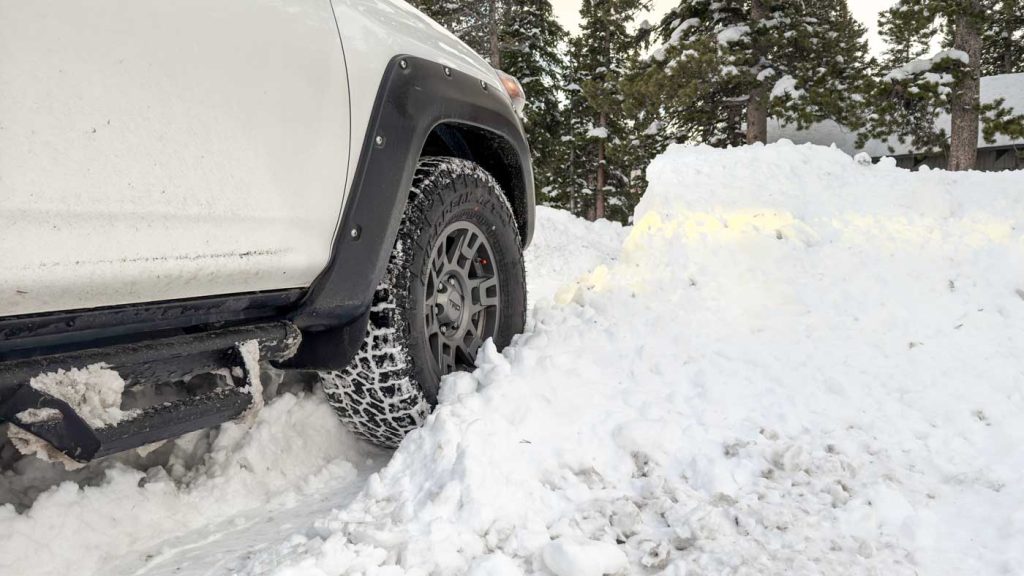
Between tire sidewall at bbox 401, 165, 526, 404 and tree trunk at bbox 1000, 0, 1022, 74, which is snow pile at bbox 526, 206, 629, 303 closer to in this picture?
tire sidewall at bbox 401, 165, 526, 404

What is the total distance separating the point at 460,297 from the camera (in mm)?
2898

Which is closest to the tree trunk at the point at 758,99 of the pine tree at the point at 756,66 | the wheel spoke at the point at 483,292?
the pine tree at the point at 756,66

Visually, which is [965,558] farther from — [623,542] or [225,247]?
[225,247]

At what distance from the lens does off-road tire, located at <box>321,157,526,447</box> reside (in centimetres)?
235

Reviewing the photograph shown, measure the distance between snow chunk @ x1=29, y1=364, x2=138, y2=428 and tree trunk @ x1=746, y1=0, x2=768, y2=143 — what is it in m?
17.3

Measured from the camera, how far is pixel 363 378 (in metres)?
2.38

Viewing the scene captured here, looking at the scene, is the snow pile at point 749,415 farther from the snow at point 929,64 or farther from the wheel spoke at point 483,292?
the snow at point 929,64

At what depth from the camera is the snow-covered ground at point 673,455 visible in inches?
73.9

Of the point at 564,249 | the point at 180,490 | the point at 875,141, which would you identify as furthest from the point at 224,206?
the point at 875,141

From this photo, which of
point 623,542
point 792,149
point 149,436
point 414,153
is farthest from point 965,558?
point 792,149

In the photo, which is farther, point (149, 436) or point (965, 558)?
point (965, 558)

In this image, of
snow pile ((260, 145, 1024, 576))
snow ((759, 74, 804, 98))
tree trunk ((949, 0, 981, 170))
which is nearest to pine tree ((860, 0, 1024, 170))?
tree trunk ((949, 0, 981, 170))

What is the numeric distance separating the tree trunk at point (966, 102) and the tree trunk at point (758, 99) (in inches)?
163

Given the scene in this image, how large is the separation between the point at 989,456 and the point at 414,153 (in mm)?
2450
